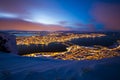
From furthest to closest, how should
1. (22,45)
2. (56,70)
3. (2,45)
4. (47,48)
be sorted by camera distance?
1. (47,48)
2. (22,45)
3. (2,45)
4. (56,70)

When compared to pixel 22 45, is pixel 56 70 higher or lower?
higher

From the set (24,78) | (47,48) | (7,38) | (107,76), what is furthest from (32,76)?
(47,48)

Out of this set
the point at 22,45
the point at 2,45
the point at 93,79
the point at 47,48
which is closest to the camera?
the point at 93,79

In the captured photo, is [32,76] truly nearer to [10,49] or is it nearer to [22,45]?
[10,49]

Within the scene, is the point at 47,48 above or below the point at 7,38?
below

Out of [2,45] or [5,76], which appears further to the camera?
[2,45]

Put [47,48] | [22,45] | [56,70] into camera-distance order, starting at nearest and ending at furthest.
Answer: [56,70] → [22,45] → [47,48]

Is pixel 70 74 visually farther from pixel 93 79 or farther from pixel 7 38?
pixel 7 38

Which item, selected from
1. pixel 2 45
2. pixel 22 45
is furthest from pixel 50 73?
pixel 22 45

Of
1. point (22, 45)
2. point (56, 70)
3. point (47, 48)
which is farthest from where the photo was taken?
point (47, 48)
